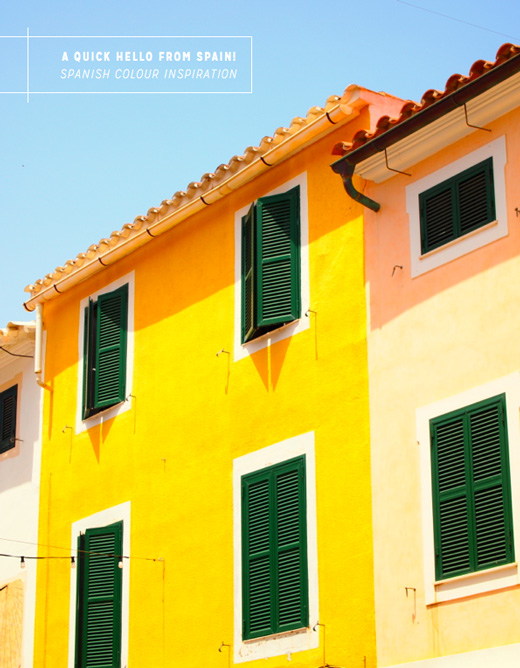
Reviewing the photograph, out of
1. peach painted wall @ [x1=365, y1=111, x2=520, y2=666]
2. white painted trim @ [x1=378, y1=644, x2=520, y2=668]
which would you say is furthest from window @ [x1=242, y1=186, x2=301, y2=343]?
white painted trim @ [x1=378, y1=644, x2=520, y2=668]

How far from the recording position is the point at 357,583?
518 inches

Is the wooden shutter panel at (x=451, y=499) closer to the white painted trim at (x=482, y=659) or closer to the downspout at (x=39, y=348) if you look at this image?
the white painted trim at (x=482, y=659)

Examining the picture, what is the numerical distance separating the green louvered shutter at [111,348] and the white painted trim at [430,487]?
544 centimetres

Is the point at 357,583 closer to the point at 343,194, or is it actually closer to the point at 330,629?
the point at 330,629

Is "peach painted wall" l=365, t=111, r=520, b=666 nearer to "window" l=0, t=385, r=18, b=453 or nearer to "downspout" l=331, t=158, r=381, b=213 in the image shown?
"downspout" l=331, t=158, r=381, b=213

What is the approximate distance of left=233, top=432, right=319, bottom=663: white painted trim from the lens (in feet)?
44.7

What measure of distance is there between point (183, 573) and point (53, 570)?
2.68 metres

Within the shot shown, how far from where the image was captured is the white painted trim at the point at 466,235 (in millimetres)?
12711

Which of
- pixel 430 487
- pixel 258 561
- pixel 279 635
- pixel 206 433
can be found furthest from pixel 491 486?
pixel 206 433

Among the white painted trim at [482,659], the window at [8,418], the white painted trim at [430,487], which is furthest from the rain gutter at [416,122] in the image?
the window at [8,418]

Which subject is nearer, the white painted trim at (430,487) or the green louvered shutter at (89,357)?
the white painted trim at (430,487)

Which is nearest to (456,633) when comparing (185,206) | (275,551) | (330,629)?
(330,629)

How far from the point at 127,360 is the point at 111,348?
0.38 meters

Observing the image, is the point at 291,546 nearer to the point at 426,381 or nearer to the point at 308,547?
the point at 308,547
